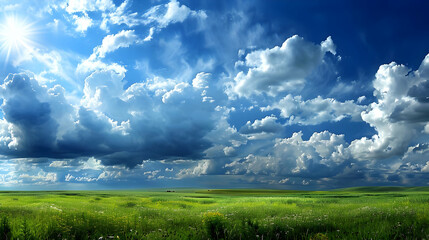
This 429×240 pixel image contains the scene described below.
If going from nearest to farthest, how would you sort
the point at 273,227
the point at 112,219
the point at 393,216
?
1. the point at 273,227
2. the point at 112,219
3. the point at 393,216

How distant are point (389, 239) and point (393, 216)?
27.2ft

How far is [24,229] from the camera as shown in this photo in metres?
9.48

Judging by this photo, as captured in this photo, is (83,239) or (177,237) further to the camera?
(83,239)

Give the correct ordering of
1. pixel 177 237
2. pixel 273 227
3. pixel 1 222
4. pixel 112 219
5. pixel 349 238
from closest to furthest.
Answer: pixel 349 238 → pixel 177 237 → pixel 1 222 → pixel 273 227 → pixel 112 219

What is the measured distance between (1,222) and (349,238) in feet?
39.6

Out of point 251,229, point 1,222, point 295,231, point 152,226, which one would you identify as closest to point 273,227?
point 295,231

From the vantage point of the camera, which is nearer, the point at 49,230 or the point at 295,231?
the point at 49,230

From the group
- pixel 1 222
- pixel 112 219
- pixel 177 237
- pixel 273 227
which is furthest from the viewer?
pixel 112 219

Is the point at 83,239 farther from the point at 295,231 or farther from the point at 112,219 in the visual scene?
the point at 295,231

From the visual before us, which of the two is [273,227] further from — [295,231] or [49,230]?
[49,230]

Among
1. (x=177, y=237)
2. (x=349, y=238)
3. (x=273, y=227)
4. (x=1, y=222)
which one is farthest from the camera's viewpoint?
(x=273, y=227)

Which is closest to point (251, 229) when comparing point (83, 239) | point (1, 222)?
point (83, 239)

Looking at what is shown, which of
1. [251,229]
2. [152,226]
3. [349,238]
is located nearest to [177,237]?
[251,229]

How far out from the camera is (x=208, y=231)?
10727mm
